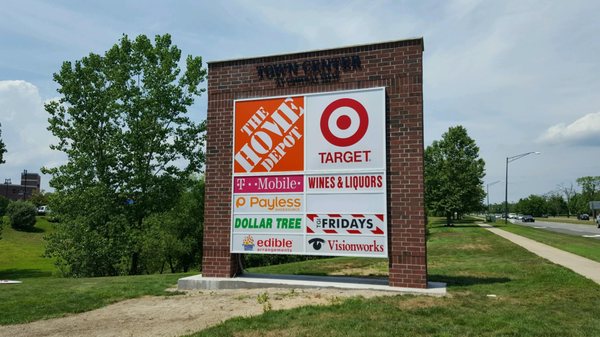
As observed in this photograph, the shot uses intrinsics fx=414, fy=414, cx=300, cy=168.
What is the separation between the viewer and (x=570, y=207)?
11988 cm

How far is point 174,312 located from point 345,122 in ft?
17.3

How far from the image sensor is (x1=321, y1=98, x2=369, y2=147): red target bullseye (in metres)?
9.24

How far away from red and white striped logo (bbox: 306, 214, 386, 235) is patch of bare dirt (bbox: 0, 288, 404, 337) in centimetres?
127

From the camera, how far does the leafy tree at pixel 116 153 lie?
69.1 ft

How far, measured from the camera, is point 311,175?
31.1ft

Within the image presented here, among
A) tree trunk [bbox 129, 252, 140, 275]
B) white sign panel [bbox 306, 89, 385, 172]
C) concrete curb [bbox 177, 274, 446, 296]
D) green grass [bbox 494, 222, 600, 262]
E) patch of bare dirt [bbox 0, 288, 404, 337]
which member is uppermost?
white sign panel [bbox 306, 89, 385, 172]

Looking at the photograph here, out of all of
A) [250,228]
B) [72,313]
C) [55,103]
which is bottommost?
[72,313]

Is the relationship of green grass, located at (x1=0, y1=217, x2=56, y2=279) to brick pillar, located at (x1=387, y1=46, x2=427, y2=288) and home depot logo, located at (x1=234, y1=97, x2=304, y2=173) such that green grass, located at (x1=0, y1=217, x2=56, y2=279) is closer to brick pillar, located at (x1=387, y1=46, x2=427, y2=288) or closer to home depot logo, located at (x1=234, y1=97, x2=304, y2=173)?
home depot logo, located at (x1=234, y1=97, x2=304, y2=173)

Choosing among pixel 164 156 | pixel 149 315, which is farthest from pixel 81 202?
pixel 149 315

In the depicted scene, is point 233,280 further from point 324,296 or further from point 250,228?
point 324,296

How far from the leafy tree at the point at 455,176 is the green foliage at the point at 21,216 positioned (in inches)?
1960

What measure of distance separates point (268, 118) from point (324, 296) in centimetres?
434

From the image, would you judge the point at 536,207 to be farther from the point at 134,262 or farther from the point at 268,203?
the point at 268,203

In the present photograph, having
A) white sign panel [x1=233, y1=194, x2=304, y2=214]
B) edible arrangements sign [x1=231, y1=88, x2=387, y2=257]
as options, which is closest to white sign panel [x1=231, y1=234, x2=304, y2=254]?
edible arrangements sign [x1=231, y1=88, x2=387, y2=257]
